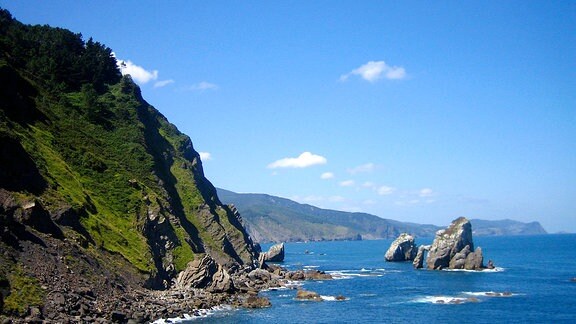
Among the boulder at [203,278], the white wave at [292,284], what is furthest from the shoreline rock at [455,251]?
the boulder at [203,278]

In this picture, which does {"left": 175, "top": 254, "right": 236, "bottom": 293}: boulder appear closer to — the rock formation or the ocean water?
the ocean water

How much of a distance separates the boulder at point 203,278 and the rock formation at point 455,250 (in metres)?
83.0

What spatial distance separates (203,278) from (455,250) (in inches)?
3607

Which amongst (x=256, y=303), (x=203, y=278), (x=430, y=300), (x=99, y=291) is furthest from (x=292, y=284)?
(x=99, y=291)

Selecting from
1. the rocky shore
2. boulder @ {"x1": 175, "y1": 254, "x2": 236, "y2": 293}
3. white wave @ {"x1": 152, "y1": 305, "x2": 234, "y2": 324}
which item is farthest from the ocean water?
boulder @ {"x1": 175, "y1": 254, "x2": 236, "y2": 293}

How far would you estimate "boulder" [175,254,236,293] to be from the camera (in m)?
98.1

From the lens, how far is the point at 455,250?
161375 mm

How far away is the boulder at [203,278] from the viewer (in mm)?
98125

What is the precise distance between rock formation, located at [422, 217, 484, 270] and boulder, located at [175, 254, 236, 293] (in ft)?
272

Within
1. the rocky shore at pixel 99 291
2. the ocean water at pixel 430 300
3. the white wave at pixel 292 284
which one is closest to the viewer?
the rocky shore at pixel 99 291

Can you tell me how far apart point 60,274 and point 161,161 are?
71.1 m

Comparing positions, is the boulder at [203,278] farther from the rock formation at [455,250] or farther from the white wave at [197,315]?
the rock formation at [455,250]

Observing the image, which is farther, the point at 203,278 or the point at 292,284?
the point at 292,284

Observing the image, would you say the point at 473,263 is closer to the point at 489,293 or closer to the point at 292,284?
the point at 489,293
